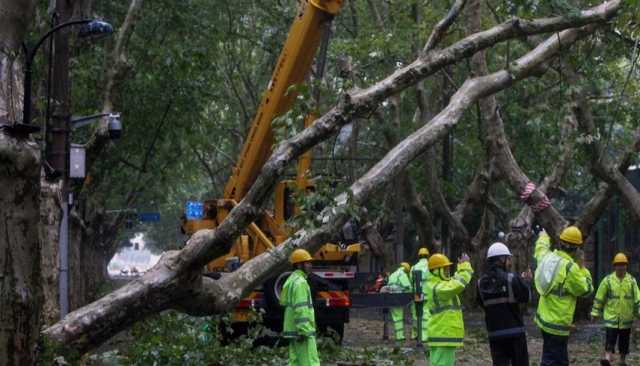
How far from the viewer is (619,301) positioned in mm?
16797

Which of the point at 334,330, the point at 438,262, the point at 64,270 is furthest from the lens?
the point at 334,330

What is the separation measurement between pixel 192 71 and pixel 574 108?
28.3ft

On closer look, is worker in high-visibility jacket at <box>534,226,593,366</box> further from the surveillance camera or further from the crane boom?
the surveillance camera

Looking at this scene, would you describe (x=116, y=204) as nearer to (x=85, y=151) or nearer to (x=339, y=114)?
(x=85, y=151)

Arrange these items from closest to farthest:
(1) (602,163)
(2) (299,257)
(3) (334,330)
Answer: (2) (299,257) → (3) (334,330) → (1) (602,163)

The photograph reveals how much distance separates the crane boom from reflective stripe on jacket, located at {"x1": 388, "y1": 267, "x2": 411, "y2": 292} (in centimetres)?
470

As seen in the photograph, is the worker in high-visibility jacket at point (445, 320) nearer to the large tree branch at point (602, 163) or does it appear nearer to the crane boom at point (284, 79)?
the crane boom at point (284, 79)

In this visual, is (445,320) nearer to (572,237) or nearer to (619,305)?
(572,237)

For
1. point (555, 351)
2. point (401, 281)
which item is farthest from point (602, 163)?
point (555, 351)

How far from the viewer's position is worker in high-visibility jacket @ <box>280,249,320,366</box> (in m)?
12.9

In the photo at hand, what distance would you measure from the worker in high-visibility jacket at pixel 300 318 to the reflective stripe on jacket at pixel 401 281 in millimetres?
9880

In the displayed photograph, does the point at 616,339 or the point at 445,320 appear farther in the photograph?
the point at 616,339

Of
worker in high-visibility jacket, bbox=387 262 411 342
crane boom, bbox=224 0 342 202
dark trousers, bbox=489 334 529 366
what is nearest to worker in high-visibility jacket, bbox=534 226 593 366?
dark trousers, bbox=489 334 529 366

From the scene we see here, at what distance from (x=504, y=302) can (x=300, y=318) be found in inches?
93.1
